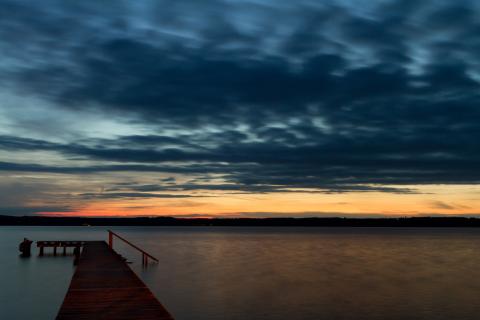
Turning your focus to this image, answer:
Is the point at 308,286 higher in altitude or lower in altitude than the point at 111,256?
lower

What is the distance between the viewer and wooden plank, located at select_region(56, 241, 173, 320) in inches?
625

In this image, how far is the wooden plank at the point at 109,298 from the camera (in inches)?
625

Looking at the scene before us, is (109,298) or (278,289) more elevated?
(109,298)

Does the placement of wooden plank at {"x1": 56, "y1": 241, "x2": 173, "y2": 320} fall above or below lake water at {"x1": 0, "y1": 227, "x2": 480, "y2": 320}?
above

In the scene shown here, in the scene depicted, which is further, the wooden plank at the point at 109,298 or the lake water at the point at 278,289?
the lake water at the point at 278,289

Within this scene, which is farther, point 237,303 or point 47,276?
point 47,276

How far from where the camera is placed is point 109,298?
61.3ft

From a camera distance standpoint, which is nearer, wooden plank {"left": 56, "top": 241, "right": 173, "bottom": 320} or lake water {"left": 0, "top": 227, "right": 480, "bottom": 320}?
wooden plank {"left": 56, "top": 241, "right": 173, "bottom": 320}

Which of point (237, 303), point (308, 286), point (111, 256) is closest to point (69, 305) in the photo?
point (237, 303)

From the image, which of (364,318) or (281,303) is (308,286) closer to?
(281,303)

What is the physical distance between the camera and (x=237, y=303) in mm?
29781

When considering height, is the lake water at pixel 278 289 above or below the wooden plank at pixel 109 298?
below

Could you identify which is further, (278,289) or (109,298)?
(278,289)

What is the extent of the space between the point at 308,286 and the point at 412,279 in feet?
38.0
